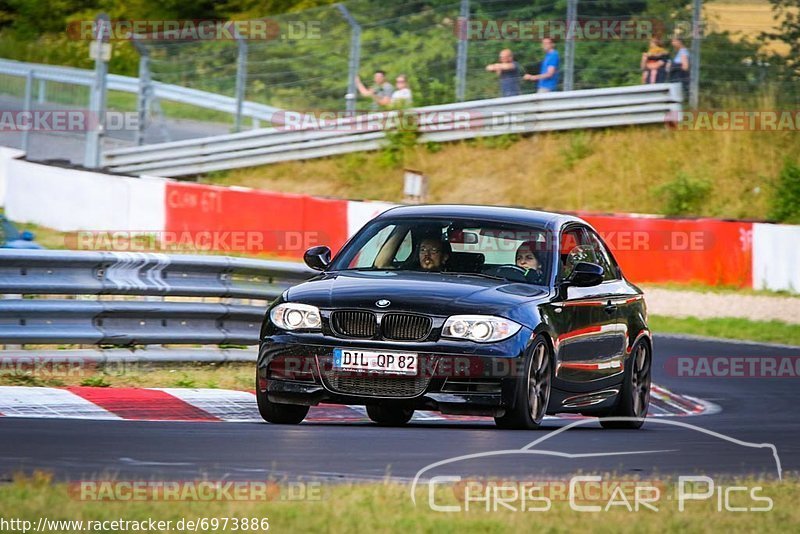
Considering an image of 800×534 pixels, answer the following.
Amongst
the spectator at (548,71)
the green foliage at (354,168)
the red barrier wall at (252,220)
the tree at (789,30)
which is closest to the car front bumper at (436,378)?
the red barrier wall at (252,220)

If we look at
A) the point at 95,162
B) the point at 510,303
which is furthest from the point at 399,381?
the point at 95,162

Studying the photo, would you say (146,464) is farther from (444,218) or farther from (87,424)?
(444,218)

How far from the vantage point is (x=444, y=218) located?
1034cm

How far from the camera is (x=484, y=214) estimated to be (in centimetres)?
1038

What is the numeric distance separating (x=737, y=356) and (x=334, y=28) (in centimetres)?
1290

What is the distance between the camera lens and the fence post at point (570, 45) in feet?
82.9

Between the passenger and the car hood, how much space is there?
191 mm

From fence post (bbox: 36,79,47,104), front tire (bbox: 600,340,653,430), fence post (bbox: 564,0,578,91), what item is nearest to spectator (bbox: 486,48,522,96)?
fence post (bbox: 564,0,578,91)

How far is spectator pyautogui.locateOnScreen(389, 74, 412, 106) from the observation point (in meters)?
28.1

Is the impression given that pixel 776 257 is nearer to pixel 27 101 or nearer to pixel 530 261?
pixel 530 261

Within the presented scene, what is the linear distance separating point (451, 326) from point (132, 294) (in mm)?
3463

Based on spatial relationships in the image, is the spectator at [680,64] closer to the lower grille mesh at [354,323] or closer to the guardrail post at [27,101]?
the guardrail post at [27,101]

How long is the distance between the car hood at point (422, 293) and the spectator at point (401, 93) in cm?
1835

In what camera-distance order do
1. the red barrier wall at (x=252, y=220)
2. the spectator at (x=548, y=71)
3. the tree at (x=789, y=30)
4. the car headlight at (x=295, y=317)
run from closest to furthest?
1. the car headlight at (x=295, y=317)
2. the red barrier wall at (x=252, y=220)
3. the tree at (x=789, y=30)
4. the spectator at (x=548, y=71)
